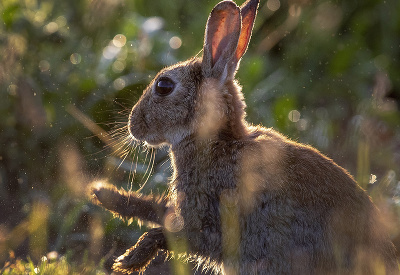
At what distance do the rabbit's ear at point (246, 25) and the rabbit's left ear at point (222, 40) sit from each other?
0.05 meters

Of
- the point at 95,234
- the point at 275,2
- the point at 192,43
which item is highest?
the point at 275,2

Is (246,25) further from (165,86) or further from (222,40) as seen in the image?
(165,86)

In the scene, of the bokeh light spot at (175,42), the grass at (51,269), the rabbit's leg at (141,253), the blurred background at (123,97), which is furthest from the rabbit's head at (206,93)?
the bokeh light spot at (175,42)

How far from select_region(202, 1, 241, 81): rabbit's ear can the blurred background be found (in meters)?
0.88

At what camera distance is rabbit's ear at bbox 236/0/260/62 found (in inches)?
154

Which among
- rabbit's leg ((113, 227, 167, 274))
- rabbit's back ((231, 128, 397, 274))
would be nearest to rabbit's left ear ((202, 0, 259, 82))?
rabbit's back ((231, 128, 397, 274))

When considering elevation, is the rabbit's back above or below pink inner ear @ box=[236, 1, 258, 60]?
below

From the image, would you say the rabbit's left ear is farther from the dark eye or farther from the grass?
the grass

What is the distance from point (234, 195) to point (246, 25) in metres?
1.18

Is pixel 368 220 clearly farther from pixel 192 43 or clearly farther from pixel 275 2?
pixel 275 2

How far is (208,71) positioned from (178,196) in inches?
30.7

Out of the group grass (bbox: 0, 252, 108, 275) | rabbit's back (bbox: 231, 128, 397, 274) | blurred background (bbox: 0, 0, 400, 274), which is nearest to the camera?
rabbit's back (bbox: 231, 128, 397, 274)

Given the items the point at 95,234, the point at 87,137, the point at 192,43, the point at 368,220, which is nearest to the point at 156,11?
the point at 192,43

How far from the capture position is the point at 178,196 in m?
3.65
